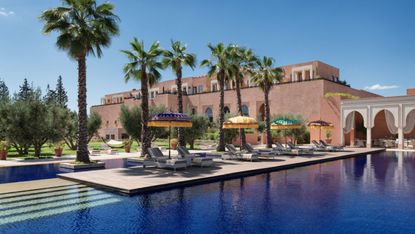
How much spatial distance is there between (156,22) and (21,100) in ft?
37.4

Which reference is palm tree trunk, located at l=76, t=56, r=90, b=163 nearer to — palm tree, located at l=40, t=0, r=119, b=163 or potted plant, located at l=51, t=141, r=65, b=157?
palm tree, located at l=40, t=0, r=119, b=163

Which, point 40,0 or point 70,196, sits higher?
point 40,0

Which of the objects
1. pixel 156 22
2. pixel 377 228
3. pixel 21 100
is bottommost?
pixel 377 228

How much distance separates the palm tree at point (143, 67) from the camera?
20594mm

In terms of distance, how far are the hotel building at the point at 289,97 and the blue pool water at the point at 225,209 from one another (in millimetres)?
17826

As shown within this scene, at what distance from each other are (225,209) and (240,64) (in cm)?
2054

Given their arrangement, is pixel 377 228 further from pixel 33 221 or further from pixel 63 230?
pixel 33 221

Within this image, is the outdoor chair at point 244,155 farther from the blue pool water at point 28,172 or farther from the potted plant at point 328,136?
the potted plant at point 328,136

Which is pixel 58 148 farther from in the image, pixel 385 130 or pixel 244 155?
pixel 385 130

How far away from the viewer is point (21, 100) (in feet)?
75.2

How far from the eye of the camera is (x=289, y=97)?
44.4 metres

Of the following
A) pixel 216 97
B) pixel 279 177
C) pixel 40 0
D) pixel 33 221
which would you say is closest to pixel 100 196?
pixel 33 221

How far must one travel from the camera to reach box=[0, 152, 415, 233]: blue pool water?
288 inches

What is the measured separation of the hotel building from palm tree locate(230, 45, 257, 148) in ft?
7.26
